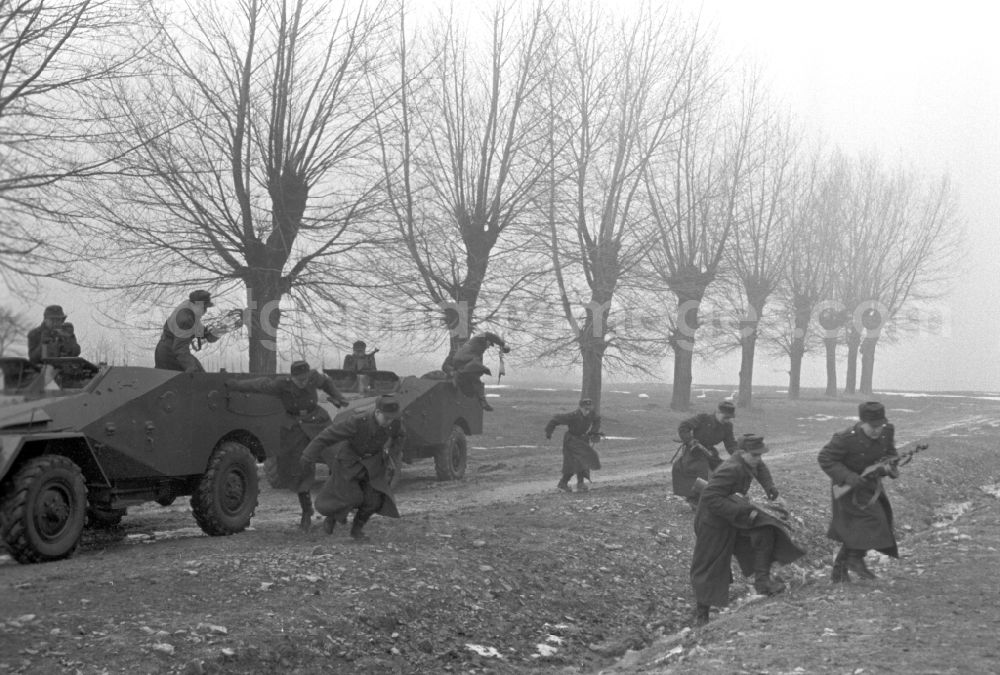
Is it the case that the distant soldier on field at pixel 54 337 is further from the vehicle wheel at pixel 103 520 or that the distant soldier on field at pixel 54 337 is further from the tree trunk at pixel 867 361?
the tree trunk at pixel 867 361

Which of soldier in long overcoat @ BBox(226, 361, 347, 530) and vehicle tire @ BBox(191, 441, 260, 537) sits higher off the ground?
soldier in long overcoat @ BBox(226, 361, 347, 530)

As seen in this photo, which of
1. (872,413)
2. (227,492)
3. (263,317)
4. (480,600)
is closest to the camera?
(480,600)

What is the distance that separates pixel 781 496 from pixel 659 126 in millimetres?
17475

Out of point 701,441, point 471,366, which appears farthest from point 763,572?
point 471,366

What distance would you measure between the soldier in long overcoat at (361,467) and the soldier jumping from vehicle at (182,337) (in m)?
2.02

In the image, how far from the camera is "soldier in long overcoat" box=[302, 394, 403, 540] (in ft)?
35.5

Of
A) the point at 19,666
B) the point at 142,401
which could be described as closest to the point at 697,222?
the point at 142,401

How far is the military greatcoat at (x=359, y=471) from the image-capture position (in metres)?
10.8

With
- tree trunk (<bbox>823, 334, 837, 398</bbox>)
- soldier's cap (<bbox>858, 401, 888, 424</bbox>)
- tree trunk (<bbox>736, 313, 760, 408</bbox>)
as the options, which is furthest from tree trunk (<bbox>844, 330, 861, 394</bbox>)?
soldier's cap (<bbox>858, 401, 888, 424</bbox>)

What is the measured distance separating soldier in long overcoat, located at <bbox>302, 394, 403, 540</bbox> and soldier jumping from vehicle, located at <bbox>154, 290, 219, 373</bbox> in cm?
202

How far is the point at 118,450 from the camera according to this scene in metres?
10.6

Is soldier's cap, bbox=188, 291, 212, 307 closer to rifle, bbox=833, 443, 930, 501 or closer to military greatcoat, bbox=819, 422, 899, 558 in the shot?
military greatcoat, bbox=819, 422, 899, 558

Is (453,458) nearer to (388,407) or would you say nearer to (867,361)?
(388,407)

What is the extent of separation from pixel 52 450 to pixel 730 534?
6.07 m
